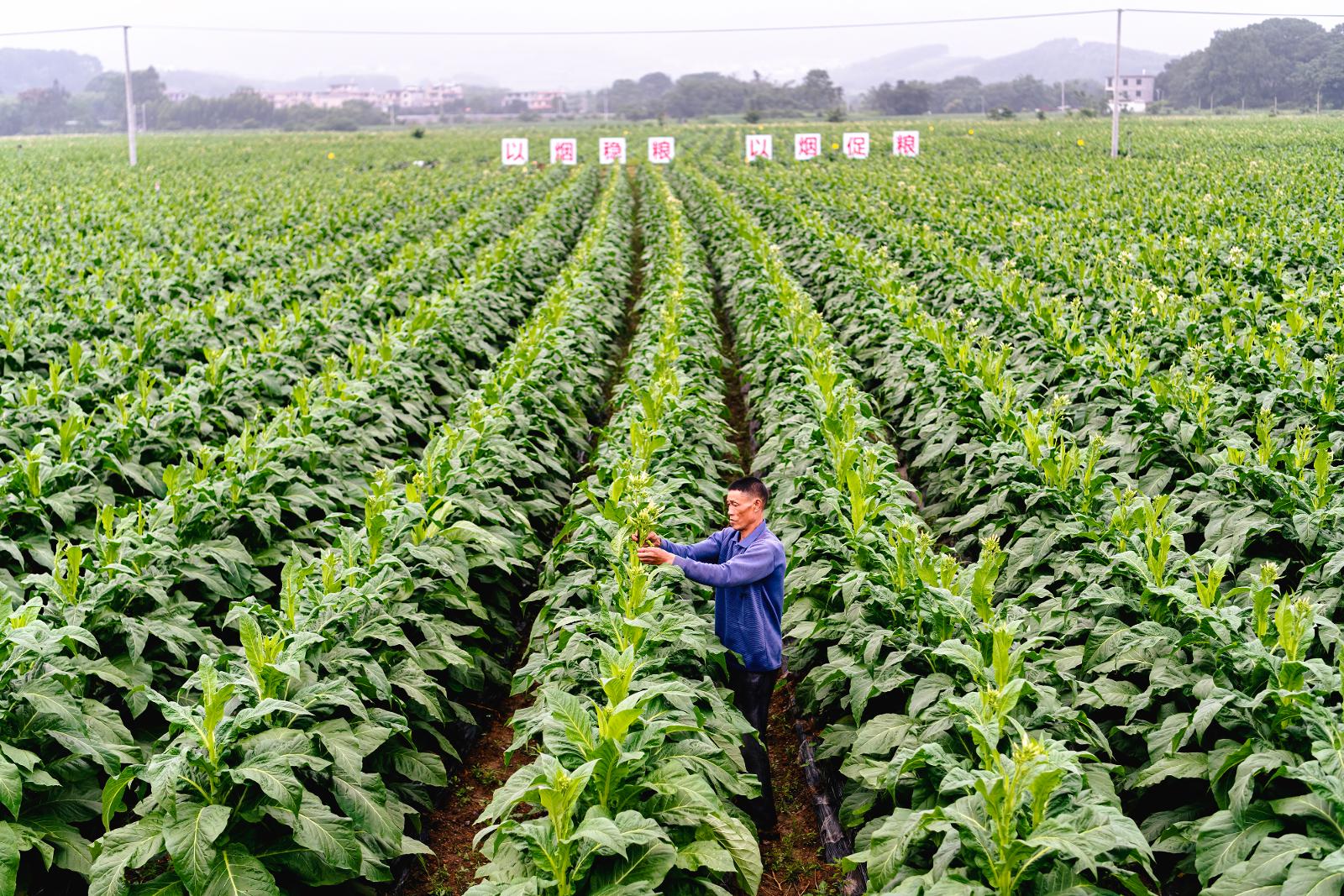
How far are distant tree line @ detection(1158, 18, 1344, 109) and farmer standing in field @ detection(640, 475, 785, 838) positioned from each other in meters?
102

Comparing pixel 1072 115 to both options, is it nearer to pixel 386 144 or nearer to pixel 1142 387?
pixel 386 144

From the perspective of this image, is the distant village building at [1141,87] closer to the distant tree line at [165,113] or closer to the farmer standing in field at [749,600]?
the distant tree line at [165,113]

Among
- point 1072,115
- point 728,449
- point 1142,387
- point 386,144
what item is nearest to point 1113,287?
point 1142,387

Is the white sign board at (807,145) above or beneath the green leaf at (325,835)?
above

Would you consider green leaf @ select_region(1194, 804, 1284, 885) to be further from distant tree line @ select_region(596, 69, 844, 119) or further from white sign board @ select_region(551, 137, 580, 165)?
distant tree line @ select_region(596, 69, 844, 119)

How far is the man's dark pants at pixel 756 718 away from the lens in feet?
18.5

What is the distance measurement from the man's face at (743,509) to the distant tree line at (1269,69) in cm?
10197

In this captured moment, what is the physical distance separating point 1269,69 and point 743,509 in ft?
374

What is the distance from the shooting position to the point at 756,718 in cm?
590

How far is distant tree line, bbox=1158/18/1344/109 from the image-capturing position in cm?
9425

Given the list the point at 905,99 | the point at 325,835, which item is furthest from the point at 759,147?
the point at 905,99

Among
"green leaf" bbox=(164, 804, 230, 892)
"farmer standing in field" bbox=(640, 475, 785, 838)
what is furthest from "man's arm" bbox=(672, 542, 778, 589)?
"green leaf" bbox=(164, 804, 230, 892)

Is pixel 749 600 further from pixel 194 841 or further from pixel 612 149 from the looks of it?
pixel 612 149

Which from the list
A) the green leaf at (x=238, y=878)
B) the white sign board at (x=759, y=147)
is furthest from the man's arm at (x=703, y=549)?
the white sign board at (x=759, y=147)
